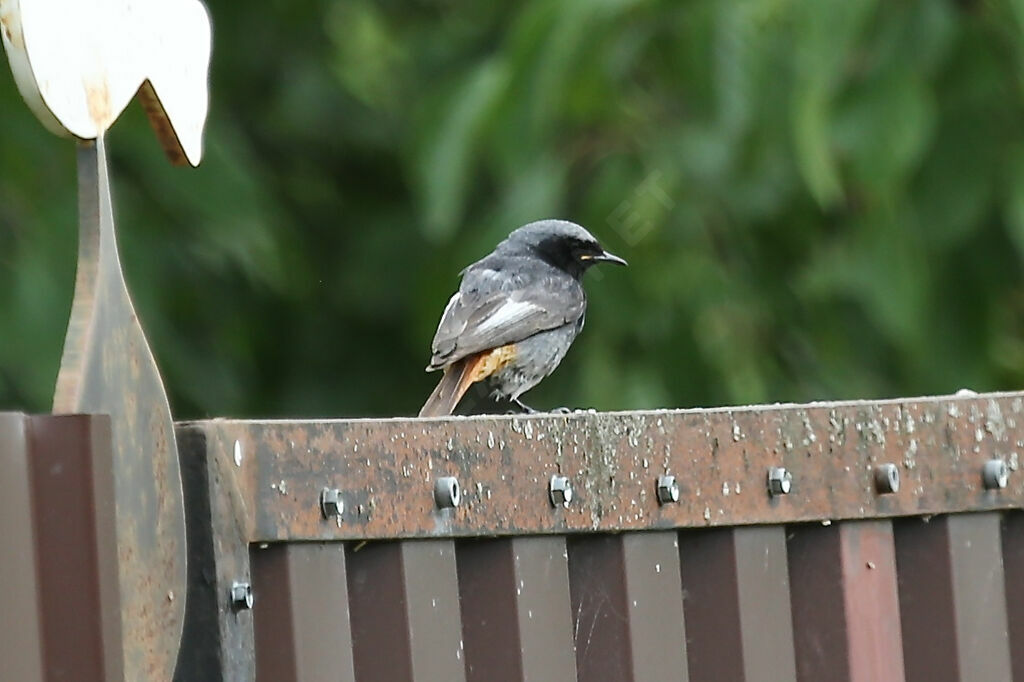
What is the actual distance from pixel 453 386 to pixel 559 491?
8.04 ft

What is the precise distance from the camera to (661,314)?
21.2 feet

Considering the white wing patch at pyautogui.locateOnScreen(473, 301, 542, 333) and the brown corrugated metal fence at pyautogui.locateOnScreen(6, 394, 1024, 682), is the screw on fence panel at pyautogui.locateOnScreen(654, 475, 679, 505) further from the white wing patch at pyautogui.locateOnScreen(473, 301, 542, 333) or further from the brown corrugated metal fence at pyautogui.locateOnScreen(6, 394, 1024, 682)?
the white wing patch at pyautogui.locateOnScreen(473, 301, 542, 333)

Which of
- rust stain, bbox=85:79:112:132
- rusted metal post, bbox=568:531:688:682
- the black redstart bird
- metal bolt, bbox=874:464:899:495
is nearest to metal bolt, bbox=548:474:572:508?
rusted metal post, bbox=568:531:688:682

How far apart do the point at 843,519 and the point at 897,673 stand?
1.00 feet

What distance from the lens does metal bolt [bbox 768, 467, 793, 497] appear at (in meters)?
3.00

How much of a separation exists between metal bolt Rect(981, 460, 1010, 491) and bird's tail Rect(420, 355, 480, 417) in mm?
2083

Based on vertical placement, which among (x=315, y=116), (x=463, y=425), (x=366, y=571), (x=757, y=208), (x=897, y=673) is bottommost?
(x=897, y=673)

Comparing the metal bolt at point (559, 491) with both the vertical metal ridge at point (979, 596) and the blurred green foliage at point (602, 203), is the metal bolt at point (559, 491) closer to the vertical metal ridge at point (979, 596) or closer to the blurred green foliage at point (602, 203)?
the vertical metal ridge at point (979, 596)

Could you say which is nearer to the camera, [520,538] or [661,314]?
[520,538]

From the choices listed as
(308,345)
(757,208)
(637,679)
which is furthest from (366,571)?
(308,345)

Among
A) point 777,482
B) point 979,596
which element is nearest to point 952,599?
point 979,596

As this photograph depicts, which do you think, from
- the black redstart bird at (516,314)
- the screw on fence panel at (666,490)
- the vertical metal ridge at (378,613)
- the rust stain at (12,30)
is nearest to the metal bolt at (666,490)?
the screw on fence panel at (666,490)

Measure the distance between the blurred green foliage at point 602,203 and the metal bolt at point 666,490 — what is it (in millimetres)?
2404

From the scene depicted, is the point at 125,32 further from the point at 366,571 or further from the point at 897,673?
the point at 897,673
